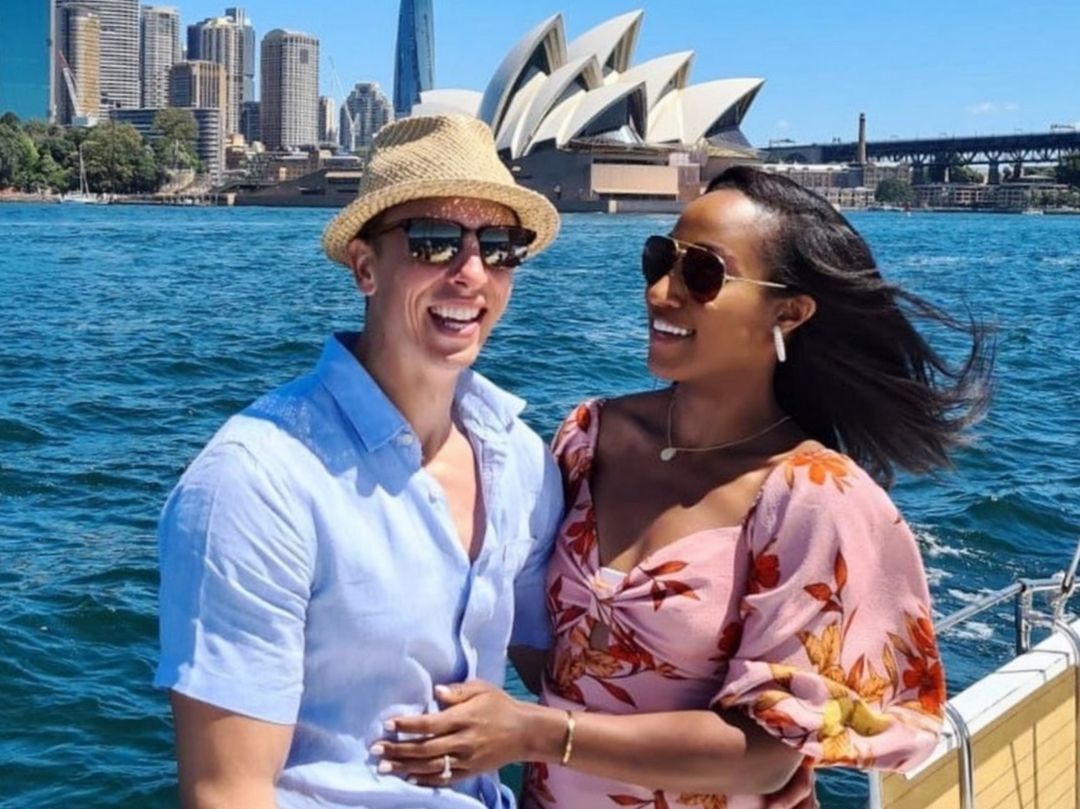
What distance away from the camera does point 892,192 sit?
9706cm

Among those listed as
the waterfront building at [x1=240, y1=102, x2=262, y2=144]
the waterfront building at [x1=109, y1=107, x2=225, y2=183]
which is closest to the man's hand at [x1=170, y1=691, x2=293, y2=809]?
the waterfront building at [x1=109, y1=107, x2=225, y2=183]

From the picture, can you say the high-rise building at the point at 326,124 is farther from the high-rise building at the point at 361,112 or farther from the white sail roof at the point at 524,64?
the white sail roof at the point at 524,64

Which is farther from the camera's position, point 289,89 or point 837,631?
point 289,89

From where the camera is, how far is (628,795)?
150 cm

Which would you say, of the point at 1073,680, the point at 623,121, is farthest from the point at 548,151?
the point at 1073,680

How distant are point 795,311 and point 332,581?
61 cm

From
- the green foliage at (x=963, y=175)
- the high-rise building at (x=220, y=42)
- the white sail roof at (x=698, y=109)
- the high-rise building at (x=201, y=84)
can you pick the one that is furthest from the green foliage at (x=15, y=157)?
the high-rise building at (x=220, y=42)

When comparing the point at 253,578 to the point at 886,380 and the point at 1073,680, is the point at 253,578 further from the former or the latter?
the point at 1073,680

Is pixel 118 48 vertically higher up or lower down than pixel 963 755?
higher up

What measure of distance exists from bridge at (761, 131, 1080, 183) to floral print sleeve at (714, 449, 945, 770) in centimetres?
9406

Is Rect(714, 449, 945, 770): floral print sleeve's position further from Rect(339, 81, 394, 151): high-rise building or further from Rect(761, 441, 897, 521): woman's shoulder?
Rect(339, 81, 394, 151): high-rise building

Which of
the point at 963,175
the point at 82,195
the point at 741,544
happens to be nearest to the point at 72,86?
the point at 82,195

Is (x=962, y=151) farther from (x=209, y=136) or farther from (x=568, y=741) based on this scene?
(x=568, y=741)

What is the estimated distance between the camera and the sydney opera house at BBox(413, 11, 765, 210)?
5391 centimetres
